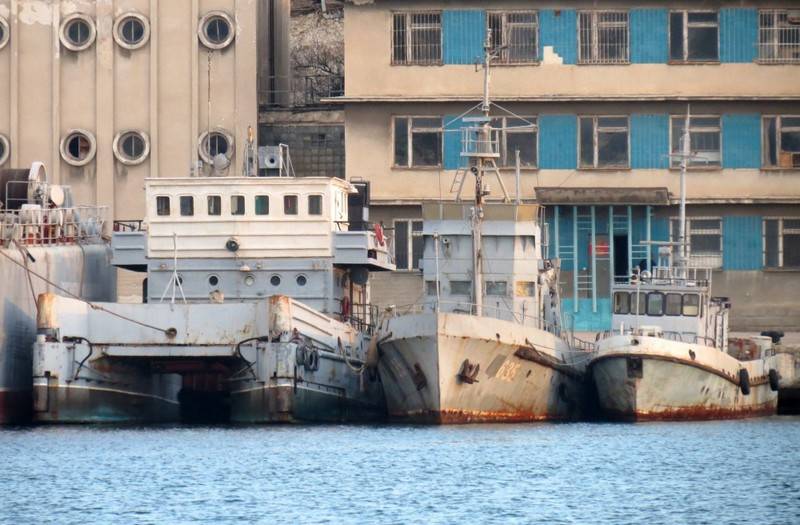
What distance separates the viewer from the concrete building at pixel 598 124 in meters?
72.4

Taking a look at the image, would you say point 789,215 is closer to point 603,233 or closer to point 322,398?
point 603,233

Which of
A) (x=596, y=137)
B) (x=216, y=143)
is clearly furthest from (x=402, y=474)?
(x=216, y=143)

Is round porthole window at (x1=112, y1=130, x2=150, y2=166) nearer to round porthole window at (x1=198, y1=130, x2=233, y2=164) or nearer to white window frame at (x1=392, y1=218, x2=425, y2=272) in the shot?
round porthole window at (x1=198, y1=130, x2=233, y2=164)

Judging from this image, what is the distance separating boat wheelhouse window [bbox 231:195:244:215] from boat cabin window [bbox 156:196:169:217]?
1.71m

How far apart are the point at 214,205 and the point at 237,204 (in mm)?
587

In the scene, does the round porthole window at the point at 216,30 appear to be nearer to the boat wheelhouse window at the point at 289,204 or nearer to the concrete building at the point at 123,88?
the concrete building at the point at 123,88

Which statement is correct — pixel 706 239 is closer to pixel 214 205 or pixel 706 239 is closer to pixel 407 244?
pixel 407 244

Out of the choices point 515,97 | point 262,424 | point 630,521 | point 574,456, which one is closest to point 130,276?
point 515,97

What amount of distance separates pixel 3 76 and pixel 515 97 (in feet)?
53.6

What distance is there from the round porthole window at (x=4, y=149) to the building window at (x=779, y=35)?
2370cm

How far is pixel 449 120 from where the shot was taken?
72438mm

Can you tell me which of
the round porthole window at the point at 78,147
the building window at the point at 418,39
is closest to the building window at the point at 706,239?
the building window at the point at 418,39

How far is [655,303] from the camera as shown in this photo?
6069 centimetres

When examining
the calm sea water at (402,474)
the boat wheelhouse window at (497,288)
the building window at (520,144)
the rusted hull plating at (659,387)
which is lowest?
the calm sea water at (402,474)
